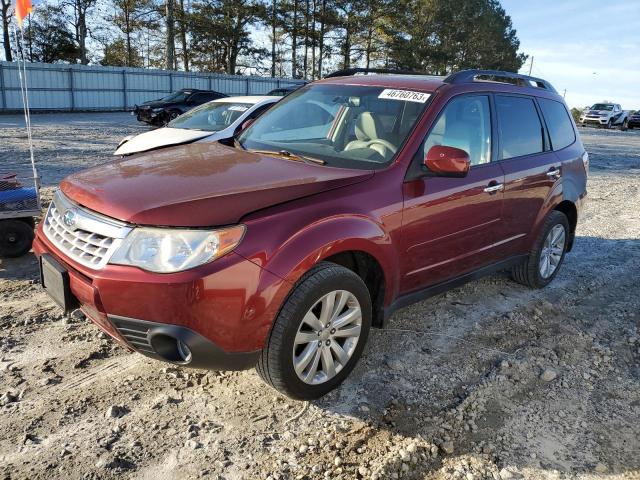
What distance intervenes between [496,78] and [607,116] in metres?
38.7

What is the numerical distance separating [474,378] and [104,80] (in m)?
27.4

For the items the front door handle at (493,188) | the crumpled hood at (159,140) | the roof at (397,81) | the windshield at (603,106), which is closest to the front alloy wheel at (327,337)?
the front door handle at (493,188)

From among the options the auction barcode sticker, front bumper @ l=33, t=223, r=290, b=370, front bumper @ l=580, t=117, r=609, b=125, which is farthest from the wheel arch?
front bumper @ l=580, t=117, r=609, b=125

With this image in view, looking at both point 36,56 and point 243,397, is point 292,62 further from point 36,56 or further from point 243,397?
point 243,397

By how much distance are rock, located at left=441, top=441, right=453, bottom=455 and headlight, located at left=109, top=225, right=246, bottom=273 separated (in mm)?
1527

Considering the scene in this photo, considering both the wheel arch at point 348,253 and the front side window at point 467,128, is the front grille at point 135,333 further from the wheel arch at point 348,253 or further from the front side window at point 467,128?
the front side window at point 467,128

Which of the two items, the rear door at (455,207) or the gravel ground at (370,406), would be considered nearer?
the gravel ground at (370,406)

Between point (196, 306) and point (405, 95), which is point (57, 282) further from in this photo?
point (405, 95)

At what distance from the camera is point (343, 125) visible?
3.96m

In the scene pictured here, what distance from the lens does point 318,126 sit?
4.06 meters

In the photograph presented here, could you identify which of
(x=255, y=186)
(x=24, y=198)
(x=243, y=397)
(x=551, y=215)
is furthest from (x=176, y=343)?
(x=551, y=215)

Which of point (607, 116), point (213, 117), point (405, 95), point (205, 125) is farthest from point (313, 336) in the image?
point (607, 116)

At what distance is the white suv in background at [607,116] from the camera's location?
37.8 m

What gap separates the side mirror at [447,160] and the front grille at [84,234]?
189 cm
